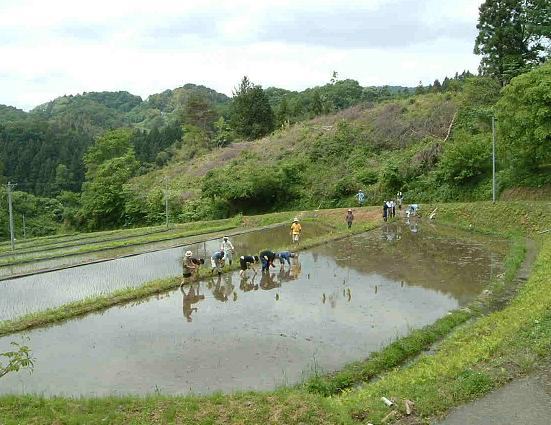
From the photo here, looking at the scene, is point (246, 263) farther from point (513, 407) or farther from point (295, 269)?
point (513, 407)

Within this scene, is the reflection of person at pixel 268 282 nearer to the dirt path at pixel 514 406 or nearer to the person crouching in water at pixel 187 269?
the person crouching in water at pixel 187 269

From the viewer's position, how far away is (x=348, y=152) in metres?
41.2

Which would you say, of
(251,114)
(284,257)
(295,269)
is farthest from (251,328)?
(251,114)

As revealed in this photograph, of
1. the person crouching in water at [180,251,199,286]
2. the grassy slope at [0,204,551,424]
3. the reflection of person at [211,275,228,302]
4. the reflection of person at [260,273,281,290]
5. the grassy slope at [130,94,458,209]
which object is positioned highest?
the grassy slope at [130,94,458,209]

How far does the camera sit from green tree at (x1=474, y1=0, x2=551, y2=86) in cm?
3303

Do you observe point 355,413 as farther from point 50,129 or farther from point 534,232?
point 50,129

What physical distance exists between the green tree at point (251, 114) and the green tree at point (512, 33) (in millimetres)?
24179

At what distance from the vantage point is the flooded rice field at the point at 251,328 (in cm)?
907

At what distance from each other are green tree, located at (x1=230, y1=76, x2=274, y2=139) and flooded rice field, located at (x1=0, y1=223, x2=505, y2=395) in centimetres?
3789

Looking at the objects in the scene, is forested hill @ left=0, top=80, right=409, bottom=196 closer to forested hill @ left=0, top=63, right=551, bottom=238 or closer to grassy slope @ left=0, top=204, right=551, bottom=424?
forested hill @ left=0, top=63, right=551, bottom=238

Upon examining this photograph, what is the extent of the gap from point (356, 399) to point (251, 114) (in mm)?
48772

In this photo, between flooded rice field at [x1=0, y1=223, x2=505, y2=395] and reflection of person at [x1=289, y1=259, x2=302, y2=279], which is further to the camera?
reflection of person at [x1=289, y1=259, x2=302, y2=279]

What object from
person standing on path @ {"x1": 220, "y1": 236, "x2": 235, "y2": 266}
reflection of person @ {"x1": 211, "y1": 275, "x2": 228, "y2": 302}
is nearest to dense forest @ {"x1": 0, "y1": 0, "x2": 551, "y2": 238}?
person standing on path @ {"x1": 220, "y1": 236, "x2": 235, "y2": 266}

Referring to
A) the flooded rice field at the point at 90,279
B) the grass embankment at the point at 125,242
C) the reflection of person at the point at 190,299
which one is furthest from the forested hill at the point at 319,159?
the reflection of person at the point at 190,299
